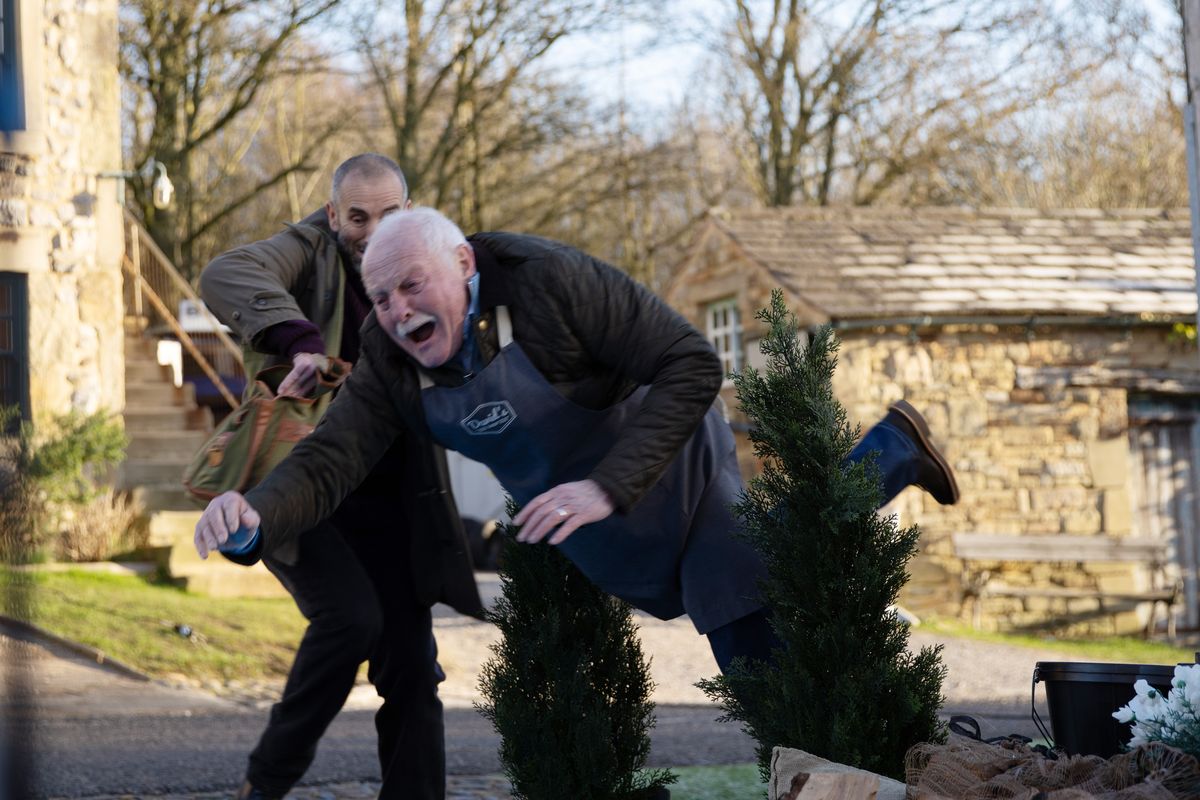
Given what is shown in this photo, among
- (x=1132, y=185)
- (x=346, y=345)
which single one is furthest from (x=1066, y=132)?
(x=346, y=345)

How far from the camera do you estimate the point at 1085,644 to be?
14.2 meters

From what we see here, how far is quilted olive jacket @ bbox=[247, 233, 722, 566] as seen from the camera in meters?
3.08

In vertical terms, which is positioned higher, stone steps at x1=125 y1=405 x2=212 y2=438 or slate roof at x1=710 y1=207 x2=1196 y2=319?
slate roof at x1=710 y1=207 x2=1196 y2=319

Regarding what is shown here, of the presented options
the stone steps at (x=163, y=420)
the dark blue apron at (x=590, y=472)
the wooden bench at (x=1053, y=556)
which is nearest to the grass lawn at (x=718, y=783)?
the dark blue apron at (x=590, y=472)

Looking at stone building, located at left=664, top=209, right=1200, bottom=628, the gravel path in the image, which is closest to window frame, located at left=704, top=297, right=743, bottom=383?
stone building, located at left=664, top=209, right=1200, bottom=628

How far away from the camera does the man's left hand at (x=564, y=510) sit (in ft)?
9.42

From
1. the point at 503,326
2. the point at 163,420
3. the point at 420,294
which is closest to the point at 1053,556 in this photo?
the point at 163,420

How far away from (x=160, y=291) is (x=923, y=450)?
612 inches

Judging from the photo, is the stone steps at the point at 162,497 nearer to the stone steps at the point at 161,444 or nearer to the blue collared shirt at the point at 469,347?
the stone steps at the point at 161,444

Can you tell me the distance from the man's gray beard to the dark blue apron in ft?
3.01

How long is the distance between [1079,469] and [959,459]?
1375mm

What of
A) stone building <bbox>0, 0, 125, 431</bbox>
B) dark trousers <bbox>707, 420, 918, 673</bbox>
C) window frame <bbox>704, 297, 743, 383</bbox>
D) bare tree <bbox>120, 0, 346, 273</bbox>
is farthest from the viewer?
bare tree <bbox>120, 0, 346, 273</bbox>

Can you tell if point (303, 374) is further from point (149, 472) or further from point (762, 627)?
point (149, 472)

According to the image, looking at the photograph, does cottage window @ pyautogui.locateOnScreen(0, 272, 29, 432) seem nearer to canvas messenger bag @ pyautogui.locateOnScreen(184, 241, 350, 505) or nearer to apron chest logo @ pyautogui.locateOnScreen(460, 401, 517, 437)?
apron chest logo @ pyautogui.locateOnScreen(460, 401, 517, 437)
